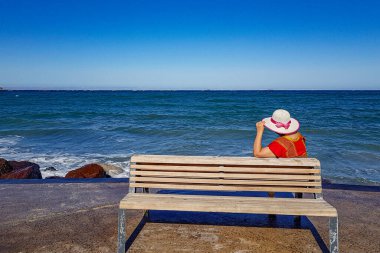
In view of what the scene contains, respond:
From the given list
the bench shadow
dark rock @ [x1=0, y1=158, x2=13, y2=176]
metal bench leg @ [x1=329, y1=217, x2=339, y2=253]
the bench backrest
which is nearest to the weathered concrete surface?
the bench shadow

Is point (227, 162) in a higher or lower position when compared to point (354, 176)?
higher

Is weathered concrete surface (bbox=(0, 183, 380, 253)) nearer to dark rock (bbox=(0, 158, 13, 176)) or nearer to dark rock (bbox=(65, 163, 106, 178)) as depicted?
dark rock (bbox=(65, 163, 106, 178))

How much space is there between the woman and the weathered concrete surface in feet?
3.07

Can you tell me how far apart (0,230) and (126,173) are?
18.8ft

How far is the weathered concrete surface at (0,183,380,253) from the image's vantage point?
331cm

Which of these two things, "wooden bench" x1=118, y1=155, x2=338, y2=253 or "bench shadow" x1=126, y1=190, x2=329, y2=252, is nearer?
"wooden bench" x1=118, y1=155, x2=338, y2=253

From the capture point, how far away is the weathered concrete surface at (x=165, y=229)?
331 centimetres

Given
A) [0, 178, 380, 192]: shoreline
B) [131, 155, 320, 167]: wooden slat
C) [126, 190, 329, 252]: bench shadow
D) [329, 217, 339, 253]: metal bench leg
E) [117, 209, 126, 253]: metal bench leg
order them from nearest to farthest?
[329, 217, 339, 253]: metal bench leg, [117, 209, 126, 253]: metal bench leg, [131, 155, 320, 167]: wooden slat, [126, 190, 329, 252]: bench shadow, [0, 178, 380, 192]: shoreline

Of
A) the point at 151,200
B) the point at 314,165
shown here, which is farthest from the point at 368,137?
the point at 151,200

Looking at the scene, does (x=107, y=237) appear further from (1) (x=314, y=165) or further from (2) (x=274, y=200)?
(1) (x=314, y=165)

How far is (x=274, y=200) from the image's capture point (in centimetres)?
317

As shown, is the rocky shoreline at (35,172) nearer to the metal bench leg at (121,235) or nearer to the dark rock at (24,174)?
the dark rock at (24,174)

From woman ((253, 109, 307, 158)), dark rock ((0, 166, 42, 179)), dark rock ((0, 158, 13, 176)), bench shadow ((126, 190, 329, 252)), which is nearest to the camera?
woman ((253, 109, 307, 158))

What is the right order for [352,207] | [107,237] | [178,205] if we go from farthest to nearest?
[352,207]
[107,237]
[178,205]
